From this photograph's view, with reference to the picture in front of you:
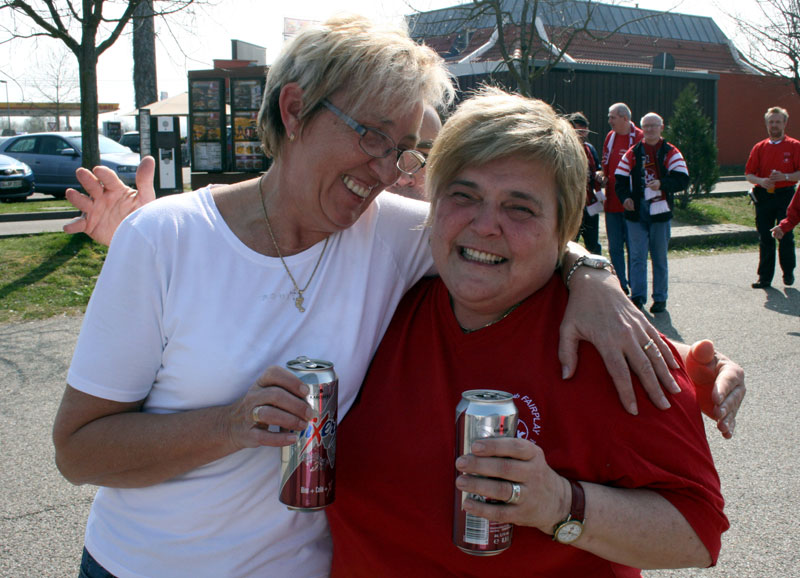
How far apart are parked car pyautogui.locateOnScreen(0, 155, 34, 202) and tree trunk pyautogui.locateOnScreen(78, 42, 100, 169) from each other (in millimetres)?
7610

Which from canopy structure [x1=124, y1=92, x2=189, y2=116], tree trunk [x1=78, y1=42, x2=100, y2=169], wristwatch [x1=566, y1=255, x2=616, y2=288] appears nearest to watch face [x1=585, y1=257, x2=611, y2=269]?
wristwatch [x1=566, y1=255, x2=616, y2=288]

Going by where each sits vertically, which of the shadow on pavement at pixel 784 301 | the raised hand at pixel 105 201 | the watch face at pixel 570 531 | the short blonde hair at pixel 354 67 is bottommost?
the shadow on pavement at pixel 784 301

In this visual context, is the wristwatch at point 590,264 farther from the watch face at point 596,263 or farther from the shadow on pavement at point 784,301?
the shadow on pavement at point 784,301

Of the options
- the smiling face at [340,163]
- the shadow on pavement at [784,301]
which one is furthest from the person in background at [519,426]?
the shadow on pavement at [784,301]

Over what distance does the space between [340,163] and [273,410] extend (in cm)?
66

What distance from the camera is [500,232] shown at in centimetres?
178

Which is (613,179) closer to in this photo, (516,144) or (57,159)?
(516,144)

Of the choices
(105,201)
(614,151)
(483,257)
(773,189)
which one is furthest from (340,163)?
(773,189)

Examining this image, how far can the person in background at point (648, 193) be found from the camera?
7926 millimetres

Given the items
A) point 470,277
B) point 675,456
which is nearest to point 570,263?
point 470,277

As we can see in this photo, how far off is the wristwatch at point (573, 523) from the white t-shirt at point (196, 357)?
650 mm

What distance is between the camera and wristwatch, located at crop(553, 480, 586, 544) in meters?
1.47

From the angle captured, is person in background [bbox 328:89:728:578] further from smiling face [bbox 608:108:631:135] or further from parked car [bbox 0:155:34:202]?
parked car [bbox 0:155:34:202]

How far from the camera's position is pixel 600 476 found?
1563 millimetres
